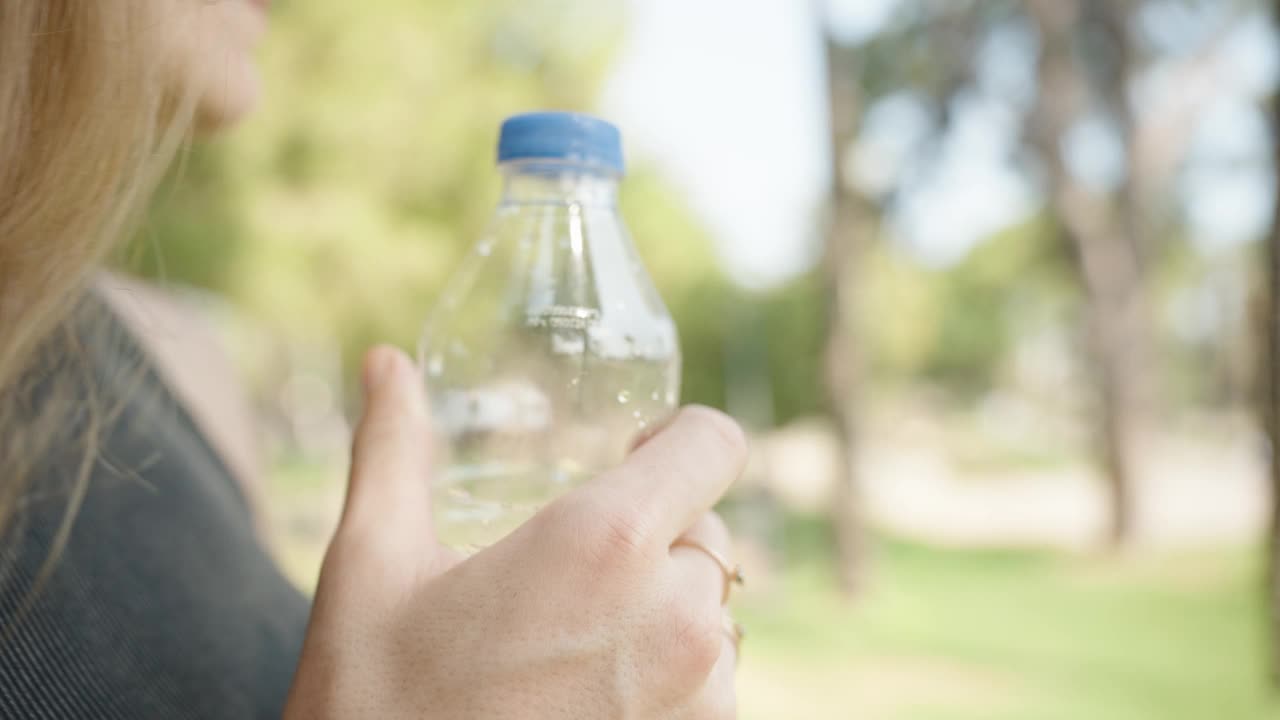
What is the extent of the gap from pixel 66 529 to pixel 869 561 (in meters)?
7.55

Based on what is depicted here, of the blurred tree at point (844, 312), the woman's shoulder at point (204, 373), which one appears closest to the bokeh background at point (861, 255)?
the blurred tree at point (844, 312)

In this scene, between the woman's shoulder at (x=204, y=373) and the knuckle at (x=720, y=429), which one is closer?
the knuckle at (x=720, y=429)

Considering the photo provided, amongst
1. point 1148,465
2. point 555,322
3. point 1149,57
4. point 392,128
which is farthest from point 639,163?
point 555,322

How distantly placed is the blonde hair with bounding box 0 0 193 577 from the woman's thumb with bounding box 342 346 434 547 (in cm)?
25

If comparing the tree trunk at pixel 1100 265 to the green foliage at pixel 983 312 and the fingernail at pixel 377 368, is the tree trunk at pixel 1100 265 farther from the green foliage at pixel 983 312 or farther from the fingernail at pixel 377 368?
the green foliage at pixel 983 312

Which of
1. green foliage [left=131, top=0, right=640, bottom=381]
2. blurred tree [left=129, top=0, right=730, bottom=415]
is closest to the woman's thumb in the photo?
blurred tree [left=129, top=0, right=730, bottom=415]

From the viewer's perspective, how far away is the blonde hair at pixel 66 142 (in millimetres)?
796

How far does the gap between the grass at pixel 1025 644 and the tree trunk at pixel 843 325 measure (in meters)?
0.47

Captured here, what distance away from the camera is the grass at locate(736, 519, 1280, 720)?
16.8ft

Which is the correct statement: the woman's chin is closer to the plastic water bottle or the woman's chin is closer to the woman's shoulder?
the plastic water bottle

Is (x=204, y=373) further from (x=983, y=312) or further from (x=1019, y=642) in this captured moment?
(x=983, y=312)

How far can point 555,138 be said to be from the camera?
918mm

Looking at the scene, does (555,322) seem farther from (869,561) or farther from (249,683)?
(869,561)

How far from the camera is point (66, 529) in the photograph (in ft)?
2.94
